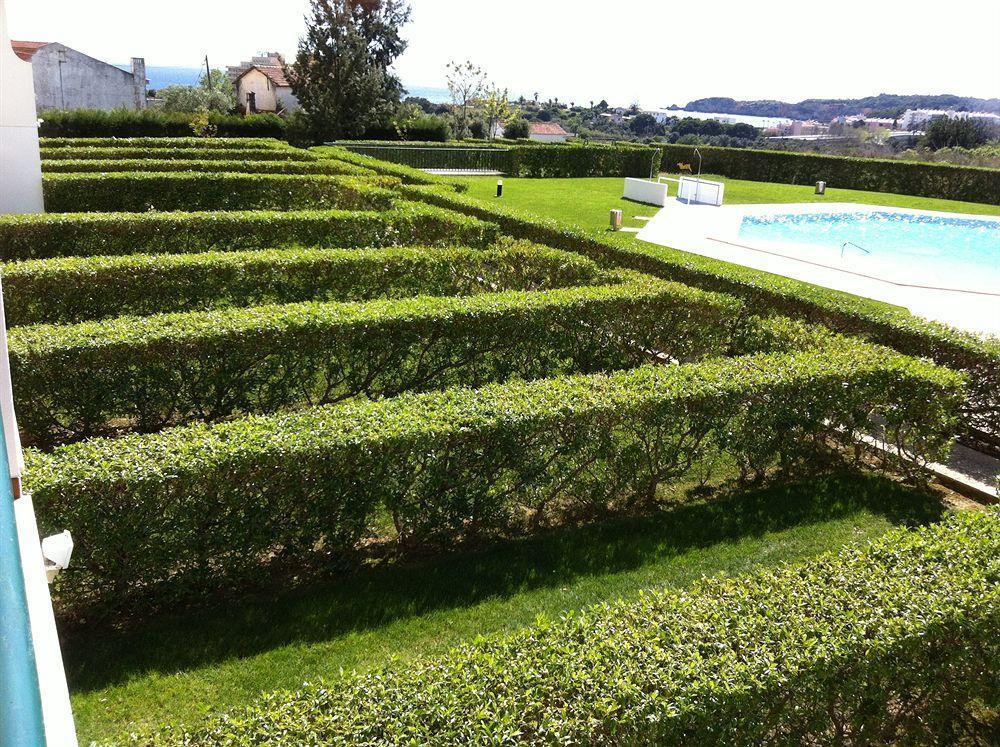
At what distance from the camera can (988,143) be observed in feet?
174

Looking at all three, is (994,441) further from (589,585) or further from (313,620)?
(313,620)

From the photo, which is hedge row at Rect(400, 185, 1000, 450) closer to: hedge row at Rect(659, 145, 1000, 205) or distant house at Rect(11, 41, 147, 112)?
hedge row at Rect(659, 145, 1000, 205)

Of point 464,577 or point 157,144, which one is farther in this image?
point 157,144

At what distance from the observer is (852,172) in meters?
35.6

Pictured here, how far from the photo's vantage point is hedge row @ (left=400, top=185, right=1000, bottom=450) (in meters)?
8.67

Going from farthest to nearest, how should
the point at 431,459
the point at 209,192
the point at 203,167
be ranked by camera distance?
the point at 203,167, the point at 209,192, the point at 431,459

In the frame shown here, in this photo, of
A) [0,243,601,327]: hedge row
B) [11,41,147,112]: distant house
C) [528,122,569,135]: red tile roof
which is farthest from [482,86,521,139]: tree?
[0,243,601,327]: hedge row

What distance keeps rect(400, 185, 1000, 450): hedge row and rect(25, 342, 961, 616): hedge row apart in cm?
143

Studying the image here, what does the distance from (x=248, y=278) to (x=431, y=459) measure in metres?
5.58

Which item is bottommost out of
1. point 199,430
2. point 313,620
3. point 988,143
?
point 313,620

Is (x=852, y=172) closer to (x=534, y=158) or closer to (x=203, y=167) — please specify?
(x=534, y=158)

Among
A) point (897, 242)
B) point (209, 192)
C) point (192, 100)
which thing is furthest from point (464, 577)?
point (192, 100)

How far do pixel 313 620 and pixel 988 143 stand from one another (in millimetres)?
63159

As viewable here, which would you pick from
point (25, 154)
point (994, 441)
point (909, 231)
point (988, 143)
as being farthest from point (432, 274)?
point (988, 143)
